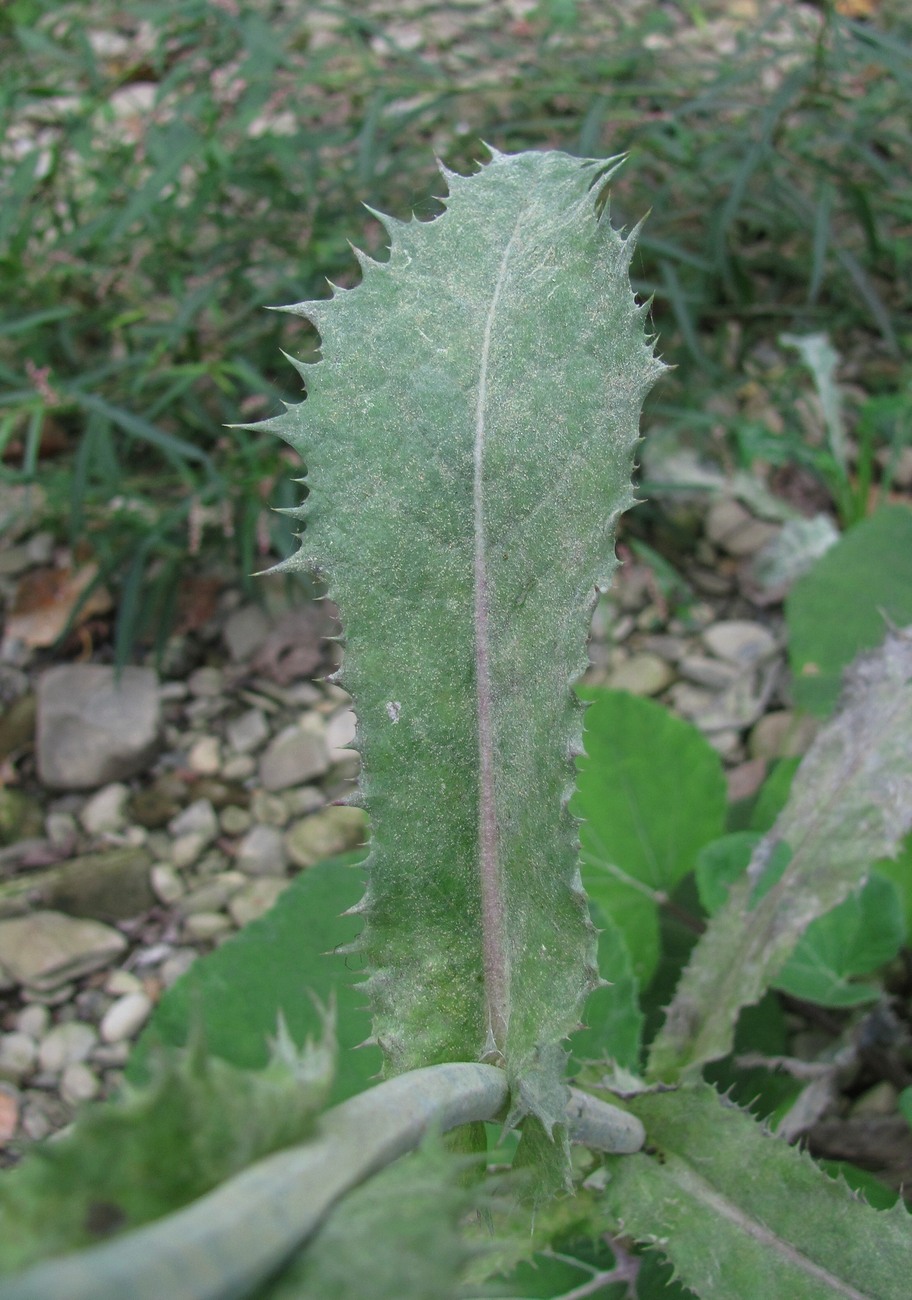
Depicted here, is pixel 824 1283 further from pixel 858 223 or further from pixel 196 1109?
pixel 858 223

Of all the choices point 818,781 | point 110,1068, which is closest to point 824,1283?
point 818,781

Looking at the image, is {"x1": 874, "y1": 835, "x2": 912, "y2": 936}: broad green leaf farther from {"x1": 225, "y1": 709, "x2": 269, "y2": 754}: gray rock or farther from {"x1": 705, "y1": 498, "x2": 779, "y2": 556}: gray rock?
{"x1": 225, "y1": 709, "x2": 269, "y2": 754}: gray rock

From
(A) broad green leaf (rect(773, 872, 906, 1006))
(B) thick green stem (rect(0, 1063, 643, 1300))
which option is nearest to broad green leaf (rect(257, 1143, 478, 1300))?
(B) thick green stem (rect(0, 1063, 643, 1300))

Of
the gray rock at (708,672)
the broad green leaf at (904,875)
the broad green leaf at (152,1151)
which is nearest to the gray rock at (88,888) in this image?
the gray rock at (708,672)

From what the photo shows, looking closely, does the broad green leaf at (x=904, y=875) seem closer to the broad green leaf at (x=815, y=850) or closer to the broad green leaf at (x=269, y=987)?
the broad green leaf at (x=815, y=850)

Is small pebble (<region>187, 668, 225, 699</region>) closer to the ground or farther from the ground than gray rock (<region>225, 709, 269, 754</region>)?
farther from the ground
